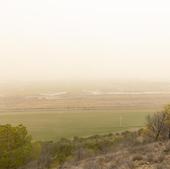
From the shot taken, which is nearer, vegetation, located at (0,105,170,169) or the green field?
vegetation, located at (0,105,170,169)

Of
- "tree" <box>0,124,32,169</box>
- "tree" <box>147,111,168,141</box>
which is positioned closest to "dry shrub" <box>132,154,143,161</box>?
"tree" <box>0,124,32,169</box>

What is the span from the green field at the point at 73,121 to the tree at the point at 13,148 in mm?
17435

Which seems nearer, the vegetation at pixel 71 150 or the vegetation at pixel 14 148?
the vegetation at pixel 71 150

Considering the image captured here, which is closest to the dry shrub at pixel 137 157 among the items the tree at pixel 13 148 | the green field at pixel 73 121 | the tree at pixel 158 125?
the tree at pixel 13 148

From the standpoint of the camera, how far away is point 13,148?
3114 centimetres

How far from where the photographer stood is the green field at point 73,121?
54316 millimetres

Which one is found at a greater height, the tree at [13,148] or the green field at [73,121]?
the tree at [13,148]

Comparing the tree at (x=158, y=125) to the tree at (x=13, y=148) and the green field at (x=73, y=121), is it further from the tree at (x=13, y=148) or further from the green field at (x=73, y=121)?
the green field at (x=73, y=121)

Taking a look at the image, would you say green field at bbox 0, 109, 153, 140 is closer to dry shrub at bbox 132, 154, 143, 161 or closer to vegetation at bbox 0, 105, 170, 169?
vegetation at bbox 0, 105, 170, 169

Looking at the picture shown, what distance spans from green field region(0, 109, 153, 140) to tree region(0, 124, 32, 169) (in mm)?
17435

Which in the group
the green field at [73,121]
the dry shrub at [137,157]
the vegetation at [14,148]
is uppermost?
the dry shrub at [137,157]

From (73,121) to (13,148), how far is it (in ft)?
106

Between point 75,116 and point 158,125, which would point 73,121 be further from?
point 158,125

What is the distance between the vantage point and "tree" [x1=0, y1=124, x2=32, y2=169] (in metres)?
29.7
